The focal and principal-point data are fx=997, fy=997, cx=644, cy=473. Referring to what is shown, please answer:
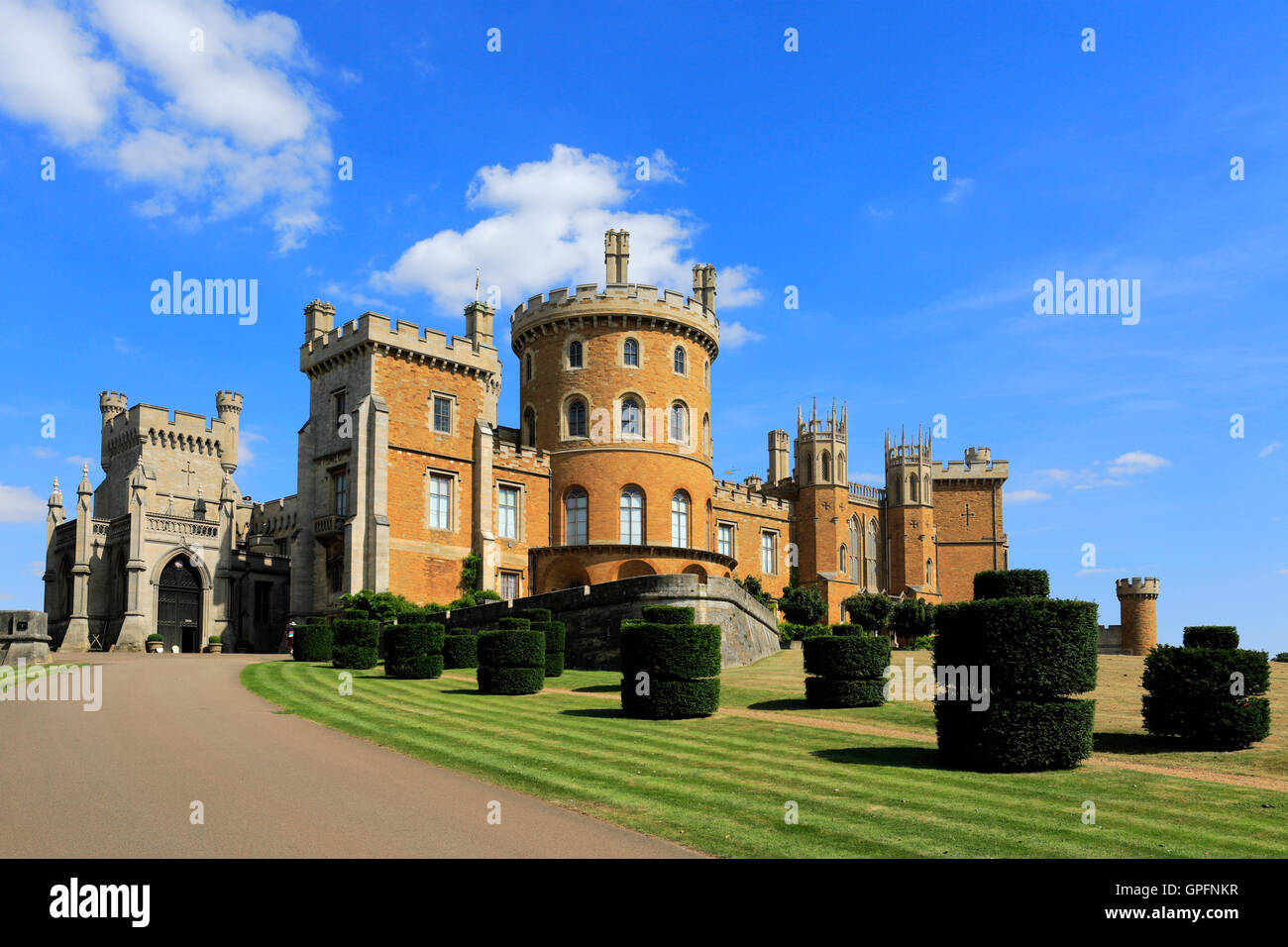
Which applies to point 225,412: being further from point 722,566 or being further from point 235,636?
point 722,566

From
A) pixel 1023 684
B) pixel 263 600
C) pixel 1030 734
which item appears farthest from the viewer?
pixel 263 600

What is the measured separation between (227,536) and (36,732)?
101 ft

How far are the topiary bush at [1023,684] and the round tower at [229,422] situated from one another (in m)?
57.6

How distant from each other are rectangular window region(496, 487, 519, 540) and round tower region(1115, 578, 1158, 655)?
120 feet

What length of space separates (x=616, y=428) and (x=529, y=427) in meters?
4.62

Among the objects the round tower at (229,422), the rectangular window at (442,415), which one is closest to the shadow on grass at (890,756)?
the rectangular window at (442,415)

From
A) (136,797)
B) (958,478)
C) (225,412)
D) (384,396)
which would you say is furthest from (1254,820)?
(225,412)

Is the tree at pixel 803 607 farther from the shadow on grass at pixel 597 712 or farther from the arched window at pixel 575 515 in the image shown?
the shadow on grass at pixel 597 712

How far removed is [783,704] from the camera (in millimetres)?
21641

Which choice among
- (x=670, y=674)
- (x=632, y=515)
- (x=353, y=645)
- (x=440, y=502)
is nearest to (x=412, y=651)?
(x=353, y=645)

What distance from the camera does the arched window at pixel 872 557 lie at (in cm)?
5909

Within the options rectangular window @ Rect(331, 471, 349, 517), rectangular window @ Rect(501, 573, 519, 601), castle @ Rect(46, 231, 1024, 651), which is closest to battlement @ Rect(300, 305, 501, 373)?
castle @ Rect(46, 231, 1024, 651)

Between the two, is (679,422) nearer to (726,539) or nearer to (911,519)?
(726,539)
